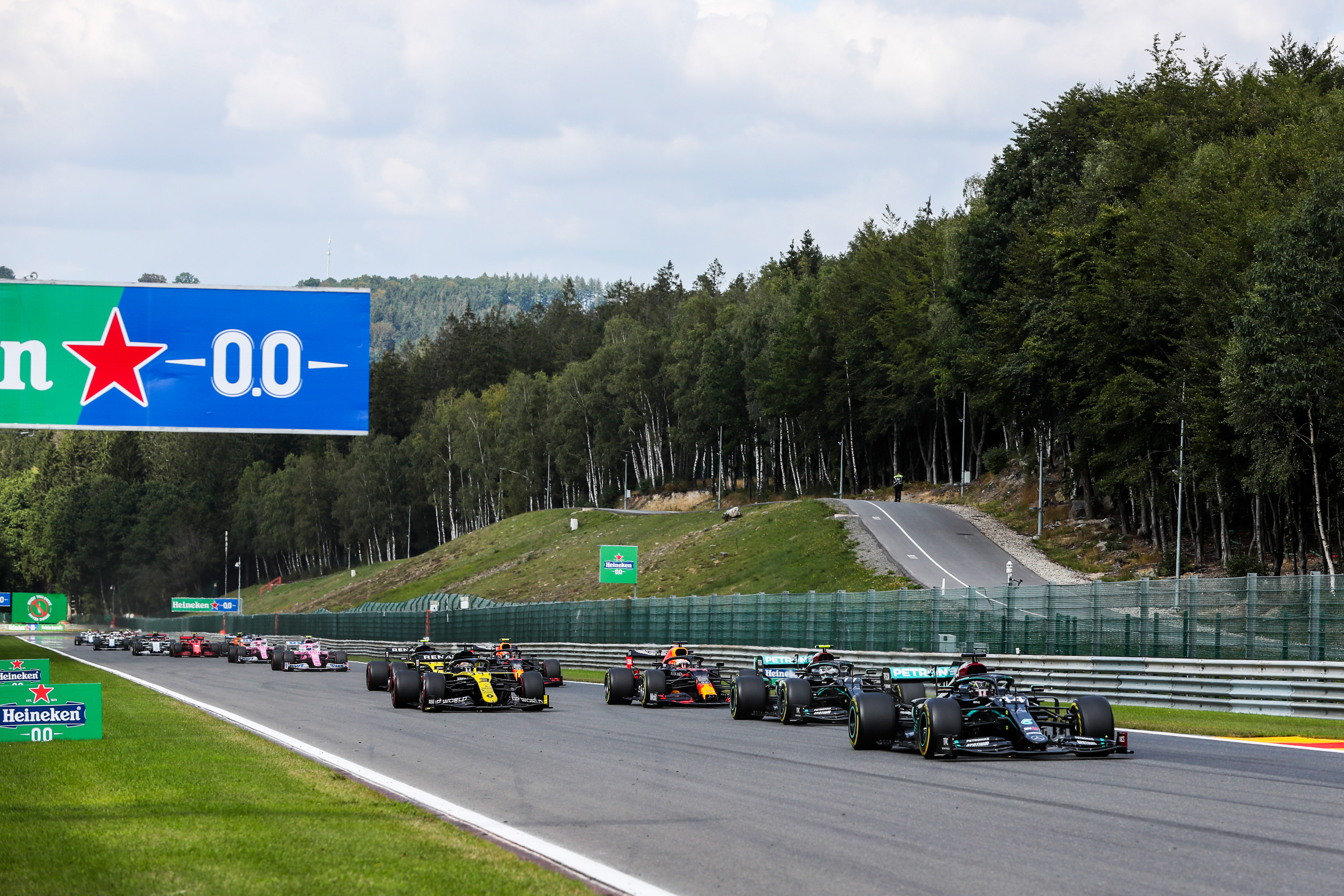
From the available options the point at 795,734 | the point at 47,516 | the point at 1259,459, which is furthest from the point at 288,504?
the point at 795,734

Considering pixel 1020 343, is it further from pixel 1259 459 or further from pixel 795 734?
pixel 795 734

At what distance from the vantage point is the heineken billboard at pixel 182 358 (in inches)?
504

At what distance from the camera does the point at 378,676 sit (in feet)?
101

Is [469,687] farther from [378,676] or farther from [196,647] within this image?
[196,647]

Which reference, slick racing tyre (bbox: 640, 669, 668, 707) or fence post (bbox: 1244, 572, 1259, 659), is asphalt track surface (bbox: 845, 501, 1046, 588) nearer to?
slick racing tyre (bbox: 640, 669, 668, 707)

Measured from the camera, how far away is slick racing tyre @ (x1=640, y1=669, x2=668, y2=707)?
24719 millimetres

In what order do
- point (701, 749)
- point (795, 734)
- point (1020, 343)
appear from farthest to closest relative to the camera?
1. point (1020, 343)
2. point (795, 734)
3. point (701, 749)

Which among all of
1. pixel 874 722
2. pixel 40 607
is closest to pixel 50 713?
pixel 874 722

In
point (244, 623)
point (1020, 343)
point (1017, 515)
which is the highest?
point (1020, 343)

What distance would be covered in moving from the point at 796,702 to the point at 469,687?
6636 mm

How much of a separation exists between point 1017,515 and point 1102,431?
12.3 m

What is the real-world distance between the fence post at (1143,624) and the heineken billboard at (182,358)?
15.2 meters

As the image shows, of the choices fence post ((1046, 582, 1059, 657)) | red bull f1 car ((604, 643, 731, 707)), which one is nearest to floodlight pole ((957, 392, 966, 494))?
fence post ((1046, 582, 1059, 657))

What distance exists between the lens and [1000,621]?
85.4 ft
